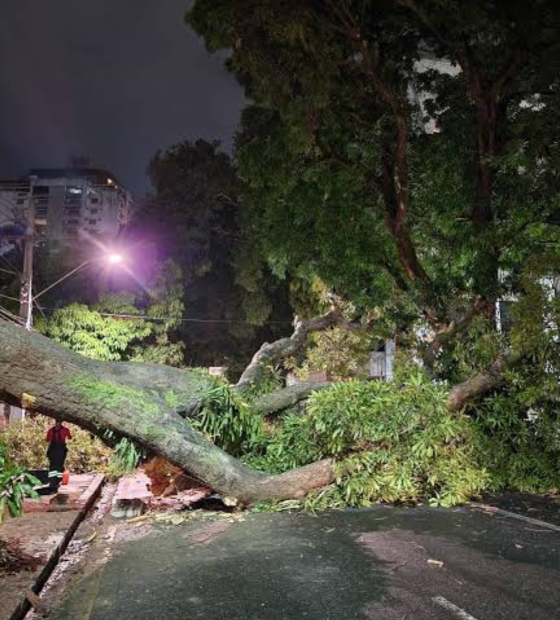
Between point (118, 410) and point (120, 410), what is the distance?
28 millimetres

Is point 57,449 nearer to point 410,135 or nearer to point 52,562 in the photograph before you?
point 52,562

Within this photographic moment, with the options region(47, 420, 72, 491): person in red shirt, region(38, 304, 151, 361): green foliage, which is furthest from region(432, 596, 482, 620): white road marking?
region(38, 304, 151, 361): green foliage

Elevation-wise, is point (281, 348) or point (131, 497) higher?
point (281, 348)

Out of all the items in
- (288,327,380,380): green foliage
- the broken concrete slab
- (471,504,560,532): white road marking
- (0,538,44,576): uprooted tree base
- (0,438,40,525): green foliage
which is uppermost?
(288,327,380,380): green foliage

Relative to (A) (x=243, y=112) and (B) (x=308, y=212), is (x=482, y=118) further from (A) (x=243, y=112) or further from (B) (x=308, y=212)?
(A) (x=243, y=112)

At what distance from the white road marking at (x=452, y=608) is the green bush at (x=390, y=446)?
371cm

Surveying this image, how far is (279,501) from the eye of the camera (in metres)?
8.48

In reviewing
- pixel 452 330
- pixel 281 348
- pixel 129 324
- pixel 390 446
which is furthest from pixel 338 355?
pixel 390 446

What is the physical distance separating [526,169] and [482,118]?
133 cm

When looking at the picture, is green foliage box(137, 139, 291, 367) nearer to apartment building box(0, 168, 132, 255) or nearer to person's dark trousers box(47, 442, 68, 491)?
person's dark trousers box(47, 442, 68, 491)

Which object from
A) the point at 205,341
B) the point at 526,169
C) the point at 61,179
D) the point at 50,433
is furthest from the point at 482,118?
the point at 61,179

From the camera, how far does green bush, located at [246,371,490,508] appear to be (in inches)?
339

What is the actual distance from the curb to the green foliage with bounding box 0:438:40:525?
28.9 inches

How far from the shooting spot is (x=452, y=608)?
4.56m
